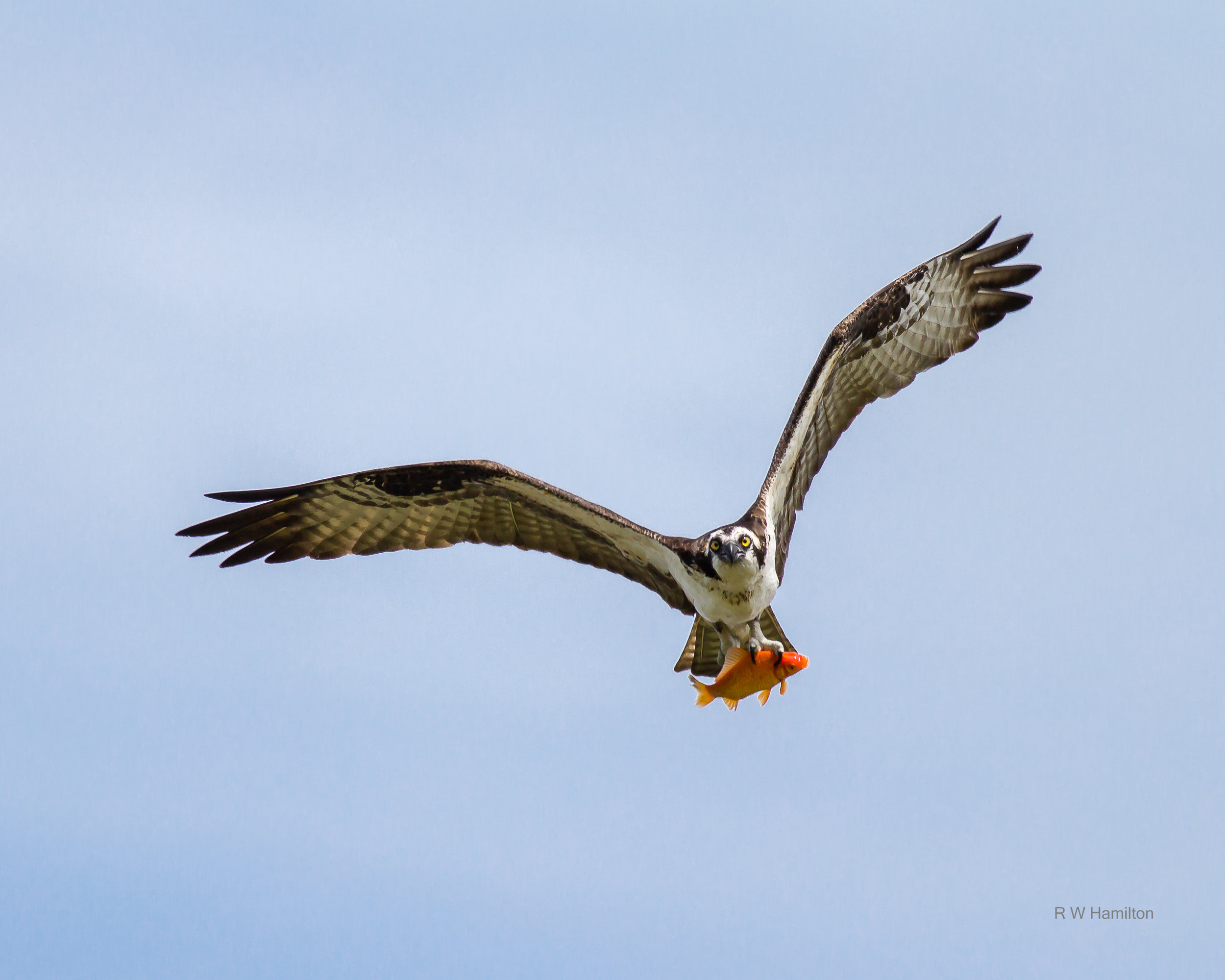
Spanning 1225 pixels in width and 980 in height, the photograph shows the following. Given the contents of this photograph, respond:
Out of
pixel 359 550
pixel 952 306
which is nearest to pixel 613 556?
pixel 359 550

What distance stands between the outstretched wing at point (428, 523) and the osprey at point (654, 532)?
1 cm

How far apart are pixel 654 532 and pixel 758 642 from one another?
1.34 metres

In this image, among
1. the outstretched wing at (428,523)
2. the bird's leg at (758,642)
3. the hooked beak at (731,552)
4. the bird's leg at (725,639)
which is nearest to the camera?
the hooked beak at (731,552)

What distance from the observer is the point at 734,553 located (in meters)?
11.0

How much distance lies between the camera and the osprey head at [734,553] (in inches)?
432

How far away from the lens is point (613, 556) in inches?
504

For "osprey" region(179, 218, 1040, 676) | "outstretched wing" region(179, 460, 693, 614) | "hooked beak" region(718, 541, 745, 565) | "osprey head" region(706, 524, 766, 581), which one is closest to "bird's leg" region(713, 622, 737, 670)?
"osprey" region(179, 218, 1040, 676)

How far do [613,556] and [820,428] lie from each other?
234cm

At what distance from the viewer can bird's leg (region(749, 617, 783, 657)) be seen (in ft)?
38.0

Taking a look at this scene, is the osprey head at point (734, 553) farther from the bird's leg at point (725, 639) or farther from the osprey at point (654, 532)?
the bird's leg at point (725, 639)

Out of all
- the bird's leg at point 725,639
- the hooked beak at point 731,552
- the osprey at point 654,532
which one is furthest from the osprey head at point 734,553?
the bird's leg at point 725,639

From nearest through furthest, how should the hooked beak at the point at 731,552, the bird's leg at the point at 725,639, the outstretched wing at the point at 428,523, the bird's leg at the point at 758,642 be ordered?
the hooked beak at the point at 731,552 < the bird's leg at the point at 758,642 < the bird's leg at the point at 725,639 < the outstretched wing at the point at 428,523

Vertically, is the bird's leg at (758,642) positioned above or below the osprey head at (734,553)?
below

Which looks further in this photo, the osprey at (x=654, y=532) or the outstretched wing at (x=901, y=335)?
the outstretched wing at (x=901, y=335)
